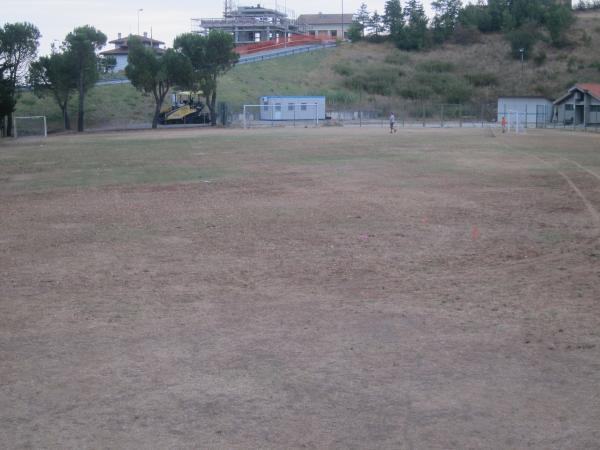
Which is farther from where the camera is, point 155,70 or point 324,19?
point 324,19

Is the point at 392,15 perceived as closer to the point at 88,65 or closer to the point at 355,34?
the point at 355,34

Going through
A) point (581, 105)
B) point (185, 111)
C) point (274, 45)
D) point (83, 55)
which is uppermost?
point (274, 45)

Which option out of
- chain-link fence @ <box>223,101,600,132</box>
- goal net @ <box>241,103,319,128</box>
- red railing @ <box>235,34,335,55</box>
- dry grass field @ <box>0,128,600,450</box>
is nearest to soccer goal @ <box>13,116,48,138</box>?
chain-link fence @ <box>223,101,600,132</box>

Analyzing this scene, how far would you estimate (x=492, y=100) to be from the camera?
106 metres

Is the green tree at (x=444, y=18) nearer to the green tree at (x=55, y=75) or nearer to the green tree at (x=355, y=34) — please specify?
the green tree at (x=355, y=34)

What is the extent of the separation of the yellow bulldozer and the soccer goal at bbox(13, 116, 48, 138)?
11961mm

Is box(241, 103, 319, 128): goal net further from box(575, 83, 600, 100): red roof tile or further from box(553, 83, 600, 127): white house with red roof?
box(575, 83, 600, 100): red roof tile

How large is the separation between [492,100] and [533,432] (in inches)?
4116

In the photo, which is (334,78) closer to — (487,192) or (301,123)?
(301,123)

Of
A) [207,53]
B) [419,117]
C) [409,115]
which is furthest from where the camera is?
[409,115]

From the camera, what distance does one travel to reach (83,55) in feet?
237

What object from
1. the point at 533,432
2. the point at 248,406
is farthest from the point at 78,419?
the point at 533,432

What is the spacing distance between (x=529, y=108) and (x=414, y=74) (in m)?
32.9

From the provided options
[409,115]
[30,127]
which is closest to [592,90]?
[409,115]
